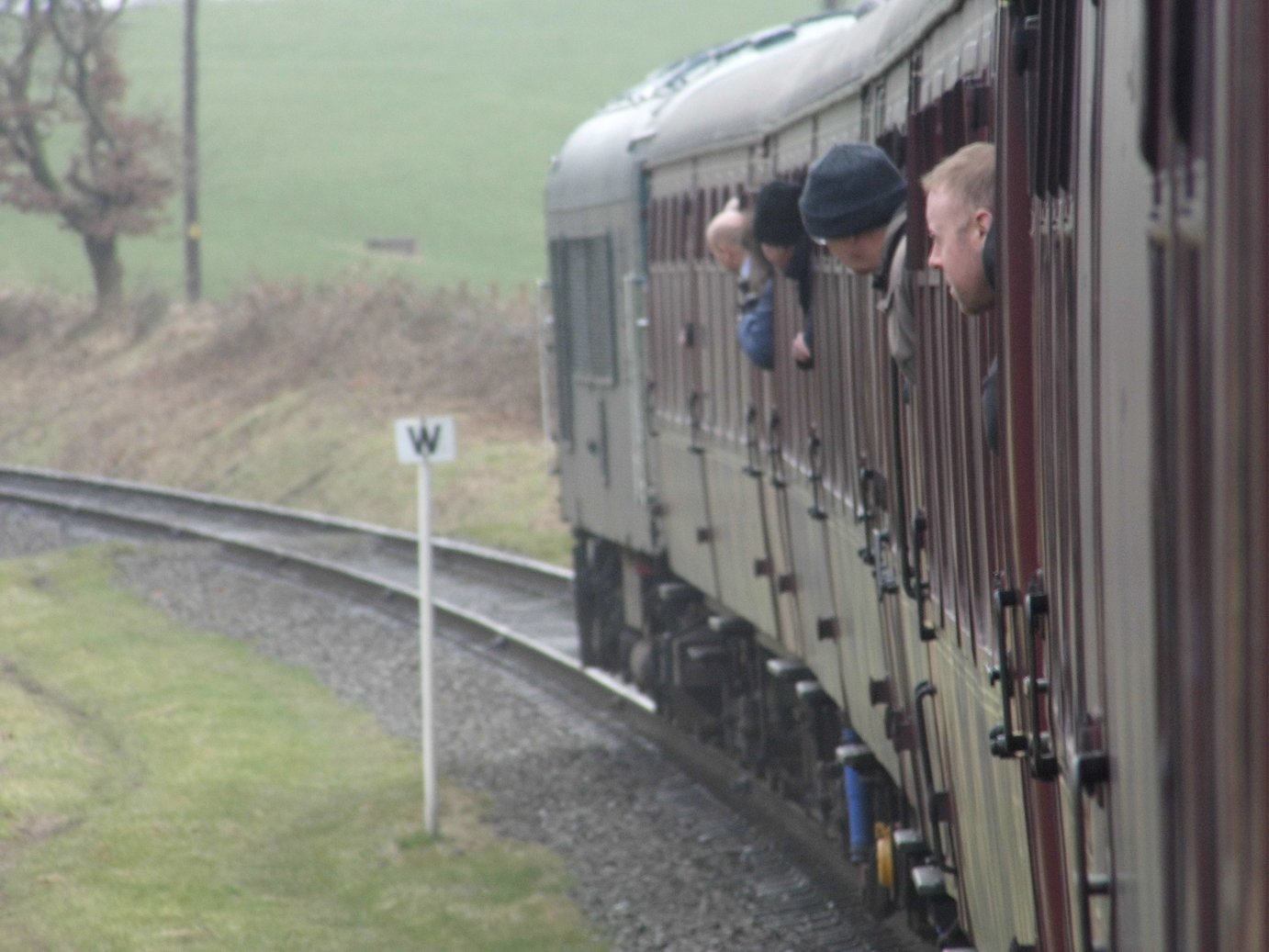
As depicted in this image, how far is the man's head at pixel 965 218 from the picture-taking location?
14.2 feet

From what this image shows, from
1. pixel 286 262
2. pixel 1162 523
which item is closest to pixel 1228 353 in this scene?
pixel 1162 523

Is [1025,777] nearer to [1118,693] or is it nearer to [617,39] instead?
[1118,693]

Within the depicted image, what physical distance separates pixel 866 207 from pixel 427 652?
7.12 metres

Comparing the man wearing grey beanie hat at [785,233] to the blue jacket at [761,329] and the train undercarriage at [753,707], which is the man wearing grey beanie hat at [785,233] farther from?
the train undercarriage at [753,707]

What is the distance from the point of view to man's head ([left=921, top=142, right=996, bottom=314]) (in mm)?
4316

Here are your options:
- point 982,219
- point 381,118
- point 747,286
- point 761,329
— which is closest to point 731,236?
point 747,286

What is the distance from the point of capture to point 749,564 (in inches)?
428

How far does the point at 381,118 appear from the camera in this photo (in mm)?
77750

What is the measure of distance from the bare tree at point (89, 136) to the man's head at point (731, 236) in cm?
3644

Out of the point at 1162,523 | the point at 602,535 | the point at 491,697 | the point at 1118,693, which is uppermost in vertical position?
the point at 1162,523

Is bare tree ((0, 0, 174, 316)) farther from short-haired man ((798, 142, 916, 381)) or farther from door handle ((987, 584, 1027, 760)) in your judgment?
door handle ((987, 584, 1027, 760))

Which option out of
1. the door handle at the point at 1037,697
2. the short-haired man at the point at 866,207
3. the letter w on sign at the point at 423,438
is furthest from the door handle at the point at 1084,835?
the letter w on sign at the point at 423,438

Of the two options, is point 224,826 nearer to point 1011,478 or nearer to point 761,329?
point 761,329

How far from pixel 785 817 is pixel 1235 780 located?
31.0ft
